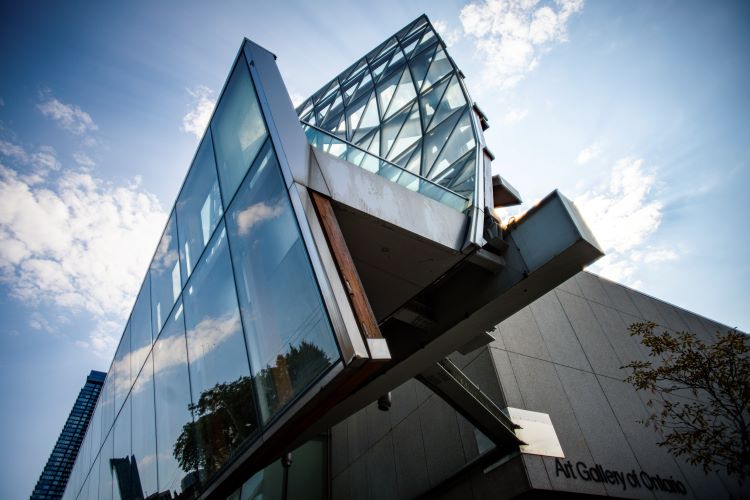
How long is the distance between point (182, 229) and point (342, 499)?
40.3ft

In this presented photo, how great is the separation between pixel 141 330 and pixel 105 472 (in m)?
6.75

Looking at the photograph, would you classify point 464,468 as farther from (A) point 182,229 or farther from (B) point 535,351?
(A) point 182,229

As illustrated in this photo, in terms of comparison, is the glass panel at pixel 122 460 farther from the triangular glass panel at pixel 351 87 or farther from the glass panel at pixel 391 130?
the triangular glass panel at pixel 351 87

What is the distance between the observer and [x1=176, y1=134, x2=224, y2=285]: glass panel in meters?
8.62

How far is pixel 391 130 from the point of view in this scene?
13867 mm

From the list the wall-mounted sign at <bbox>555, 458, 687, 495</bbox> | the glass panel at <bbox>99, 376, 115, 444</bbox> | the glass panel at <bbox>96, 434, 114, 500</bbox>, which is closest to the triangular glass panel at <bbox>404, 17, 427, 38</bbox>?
the wall-mounted sign at <bbox>555, 458, 687, 495</bbox>

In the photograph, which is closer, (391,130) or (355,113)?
(391,130)

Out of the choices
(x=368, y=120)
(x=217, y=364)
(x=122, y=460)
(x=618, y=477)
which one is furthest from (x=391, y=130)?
(x=122, y=460)

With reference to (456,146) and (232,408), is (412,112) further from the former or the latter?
(232,408)

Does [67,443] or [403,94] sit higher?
[67,443]

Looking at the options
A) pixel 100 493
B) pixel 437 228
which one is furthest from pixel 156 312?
pixel 100 493

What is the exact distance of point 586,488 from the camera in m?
10.1

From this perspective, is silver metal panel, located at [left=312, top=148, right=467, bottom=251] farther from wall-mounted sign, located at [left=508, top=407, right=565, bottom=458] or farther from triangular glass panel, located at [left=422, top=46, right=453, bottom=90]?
triangular glass panel, located at [left=422, top=46, right=453, bottom=90]

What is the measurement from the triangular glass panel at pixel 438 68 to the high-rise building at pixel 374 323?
75 mm
